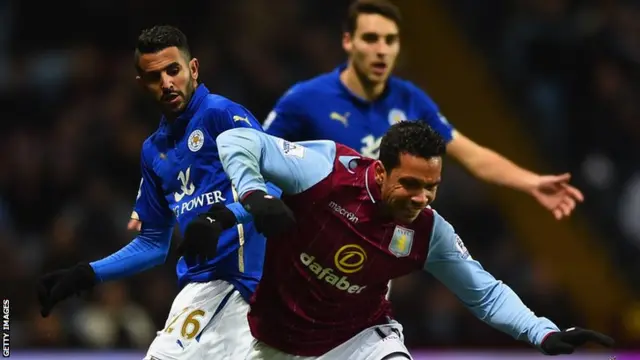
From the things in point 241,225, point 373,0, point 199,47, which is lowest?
point 199,47

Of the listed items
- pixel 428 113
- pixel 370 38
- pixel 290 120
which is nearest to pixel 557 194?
pixel 428 113

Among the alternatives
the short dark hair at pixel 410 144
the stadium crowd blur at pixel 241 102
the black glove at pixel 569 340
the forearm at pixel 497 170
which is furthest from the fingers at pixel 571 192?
the stadium crowd blur at pixel 241 102

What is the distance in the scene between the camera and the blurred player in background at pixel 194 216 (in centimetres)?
450

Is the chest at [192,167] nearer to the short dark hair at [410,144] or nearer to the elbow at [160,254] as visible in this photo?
the elbow at [160,254]

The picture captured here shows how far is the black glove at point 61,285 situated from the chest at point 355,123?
1.58 metres

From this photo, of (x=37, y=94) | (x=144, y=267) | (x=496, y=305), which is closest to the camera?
(x=496, y=305)

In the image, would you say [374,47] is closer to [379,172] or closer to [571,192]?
[571,192]

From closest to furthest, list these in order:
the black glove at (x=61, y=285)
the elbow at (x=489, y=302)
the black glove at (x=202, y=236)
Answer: the black glove at (x=202, y=236) → the elbow at (x=489, y=302) → the black glove at (x=61, y=285)

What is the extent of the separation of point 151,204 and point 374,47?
1.62m

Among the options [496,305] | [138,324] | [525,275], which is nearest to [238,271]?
[496,305]

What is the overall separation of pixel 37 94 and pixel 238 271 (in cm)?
544

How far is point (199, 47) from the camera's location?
9.70 meters

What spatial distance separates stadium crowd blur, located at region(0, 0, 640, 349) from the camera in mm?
8289

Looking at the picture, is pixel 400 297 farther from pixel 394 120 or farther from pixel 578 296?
pixel 394 120
